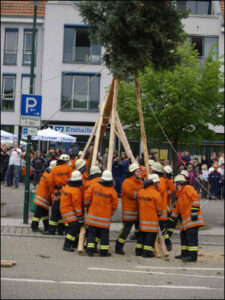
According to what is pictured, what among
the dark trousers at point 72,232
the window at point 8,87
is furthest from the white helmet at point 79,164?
the window at point 8,87

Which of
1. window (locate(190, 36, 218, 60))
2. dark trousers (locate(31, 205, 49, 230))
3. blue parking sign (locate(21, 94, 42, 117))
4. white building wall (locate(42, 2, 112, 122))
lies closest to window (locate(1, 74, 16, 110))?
white building wall (locate(42, 2, 112, 122))

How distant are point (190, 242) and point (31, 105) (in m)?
4.34

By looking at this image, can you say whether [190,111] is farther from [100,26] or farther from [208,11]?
[208,11]

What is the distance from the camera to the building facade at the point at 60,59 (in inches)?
1092

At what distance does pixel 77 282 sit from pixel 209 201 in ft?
11.9

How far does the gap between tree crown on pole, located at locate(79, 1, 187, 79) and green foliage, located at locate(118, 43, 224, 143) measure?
742cm

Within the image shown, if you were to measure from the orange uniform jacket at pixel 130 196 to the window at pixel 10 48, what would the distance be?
2151cm

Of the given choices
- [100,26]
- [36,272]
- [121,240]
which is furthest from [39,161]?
[100,26]

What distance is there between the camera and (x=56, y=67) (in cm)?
2794

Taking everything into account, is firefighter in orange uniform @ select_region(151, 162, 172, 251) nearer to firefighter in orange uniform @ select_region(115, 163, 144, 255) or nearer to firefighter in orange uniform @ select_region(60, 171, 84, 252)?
firefighter in orange uniform @ select_region(115, 163, 144, 255)

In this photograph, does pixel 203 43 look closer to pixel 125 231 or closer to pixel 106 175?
pixel 125 231

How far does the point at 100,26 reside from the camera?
5.45 metres

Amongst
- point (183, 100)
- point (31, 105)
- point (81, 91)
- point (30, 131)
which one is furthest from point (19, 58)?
point (31, 105)

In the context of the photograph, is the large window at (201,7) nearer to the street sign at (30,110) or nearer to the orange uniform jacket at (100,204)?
the street sign at (30,110)
